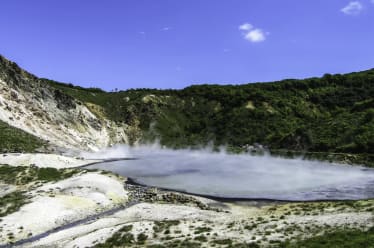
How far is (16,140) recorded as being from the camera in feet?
272

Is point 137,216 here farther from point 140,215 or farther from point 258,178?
point 258,178

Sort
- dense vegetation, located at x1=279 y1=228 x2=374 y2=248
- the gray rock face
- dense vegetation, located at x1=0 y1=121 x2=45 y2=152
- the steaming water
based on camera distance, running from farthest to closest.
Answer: the gray rock face → dense vegetation, located at x1=0 y1=121 x2=45 y2=152 → the steaming water → dense vegetation, located at x1=279 y1=228 x2=374 y2=248

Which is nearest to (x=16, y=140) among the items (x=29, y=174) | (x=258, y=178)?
(x=29, y=174)

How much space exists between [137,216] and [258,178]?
30.1 m

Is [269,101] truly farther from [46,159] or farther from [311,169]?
[46,159]

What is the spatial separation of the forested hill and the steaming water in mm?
44721

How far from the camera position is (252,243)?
3266 cm

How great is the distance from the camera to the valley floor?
3572cm

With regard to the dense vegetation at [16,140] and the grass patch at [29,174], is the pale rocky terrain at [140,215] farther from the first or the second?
the dense vegetation at [16,140]

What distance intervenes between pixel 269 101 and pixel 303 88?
83.8 feet

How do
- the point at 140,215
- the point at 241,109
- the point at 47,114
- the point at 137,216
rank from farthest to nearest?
the point at 241,109, the point at 47,114, the point at 140,215, the point at 137,216

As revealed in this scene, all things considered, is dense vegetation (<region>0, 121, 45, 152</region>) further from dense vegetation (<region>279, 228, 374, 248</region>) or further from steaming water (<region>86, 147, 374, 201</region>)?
dense vegetation (<region>279, 228, 374, 248</region>)

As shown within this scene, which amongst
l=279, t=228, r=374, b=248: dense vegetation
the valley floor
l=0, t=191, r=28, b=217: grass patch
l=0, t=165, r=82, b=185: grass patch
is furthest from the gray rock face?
l=279, t=228, r=374, b=248: dense vegetation

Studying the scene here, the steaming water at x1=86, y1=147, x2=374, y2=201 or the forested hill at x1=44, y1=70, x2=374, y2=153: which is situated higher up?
the forested hill at x1=44, y1=70, x2=374, y2=153
